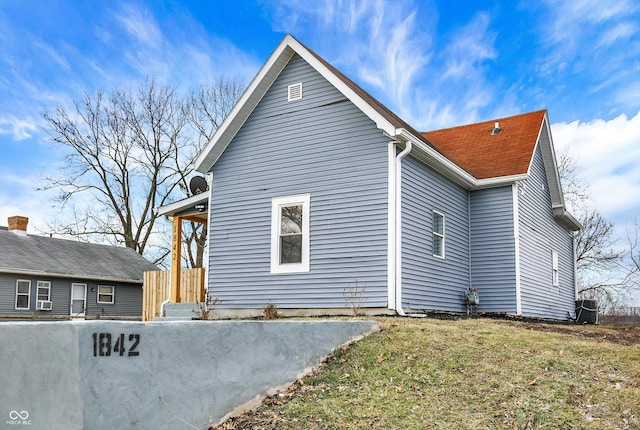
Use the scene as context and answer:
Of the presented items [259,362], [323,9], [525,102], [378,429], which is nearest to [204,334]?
[259,362]

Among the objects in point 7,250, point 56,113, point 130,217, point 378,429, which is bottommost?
point 378,429

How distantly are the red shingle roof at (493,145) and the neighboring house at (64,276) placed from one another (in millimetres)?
17694

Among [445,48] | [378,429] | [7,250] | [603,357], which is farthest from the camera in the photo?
[7,250]

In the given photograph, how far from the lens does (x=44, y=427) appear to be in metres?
5.00

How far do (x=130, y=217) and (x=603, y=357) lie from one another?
26.7m

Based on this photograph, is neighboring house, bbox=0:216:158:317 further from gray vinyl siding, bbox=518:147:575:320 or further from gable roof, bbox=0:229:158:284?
gray vinyl siding, bbox=518:147:575:320

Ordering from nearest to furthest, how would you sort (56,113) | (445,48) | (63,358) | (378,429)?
(63,358)
(378,429)
(445,48)
(56,113)

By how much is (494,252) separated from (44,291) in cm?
2056

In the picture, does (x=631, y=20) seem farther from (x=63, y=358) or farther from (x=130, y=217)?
(x=130, y=217)

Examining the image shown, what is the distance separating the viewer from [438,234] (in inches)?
535

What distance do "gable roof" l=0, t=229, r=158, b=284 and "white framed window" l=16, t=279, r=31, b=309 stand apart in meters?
0.54

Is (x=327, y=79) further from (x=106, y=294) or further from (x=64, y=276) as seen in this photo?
(x=106, y=294)

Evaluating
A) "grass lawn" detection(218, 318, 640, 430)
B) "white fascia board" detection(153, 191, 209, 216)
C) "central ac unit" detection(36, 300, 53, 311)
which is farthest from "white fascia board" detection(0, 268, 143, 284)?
"grass lawn" detection(218, 318, 640, 430)

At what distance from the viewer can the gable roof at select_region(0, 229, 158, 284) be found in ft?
85.1
